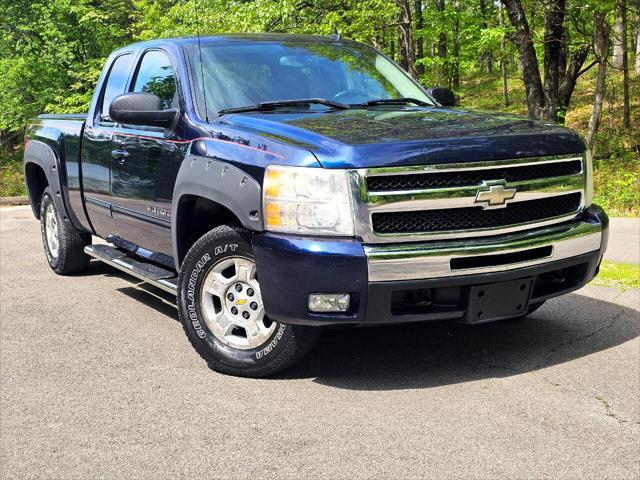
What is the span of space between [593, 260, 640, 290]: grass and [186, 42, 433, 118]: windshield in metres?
2.46

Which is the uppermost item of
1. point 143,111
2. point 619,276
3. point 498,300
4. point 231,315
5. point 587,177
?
point 143,111

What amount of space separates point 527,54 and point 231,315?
12202 mm

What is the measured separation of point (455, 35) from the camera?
21.1 m

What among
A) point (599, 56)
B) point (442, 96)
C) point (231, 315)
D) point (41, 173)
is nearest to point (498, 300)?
point (231, 315)

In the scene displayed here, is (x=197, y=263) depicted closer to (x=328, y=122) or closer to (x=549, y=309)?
(x=328, y=122)

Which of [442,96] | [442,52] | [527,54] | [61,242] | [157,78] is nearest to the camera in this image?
[157,78]

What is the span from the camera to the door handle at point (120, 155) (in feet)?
18.1

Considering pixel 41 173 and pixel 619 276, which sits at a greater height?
pixel 41 173

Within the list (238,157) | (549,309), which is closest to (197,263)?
(238,157)

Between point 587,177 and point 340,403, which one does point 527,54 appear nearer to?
point 587,177

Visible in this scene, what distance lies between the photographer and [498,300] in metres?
4.04

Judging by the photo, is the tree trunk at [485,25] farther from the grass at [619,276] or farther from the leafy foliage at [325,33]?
the grass at [619,276]

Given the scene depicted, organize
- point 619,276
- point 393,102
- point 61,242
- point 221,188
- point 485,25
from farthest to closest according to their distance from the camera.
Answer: point 485,25 < point 61,242 < point 619,276 < point 393,102 < point 221,188

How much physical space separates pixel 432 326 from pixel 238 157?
6.45 ft
